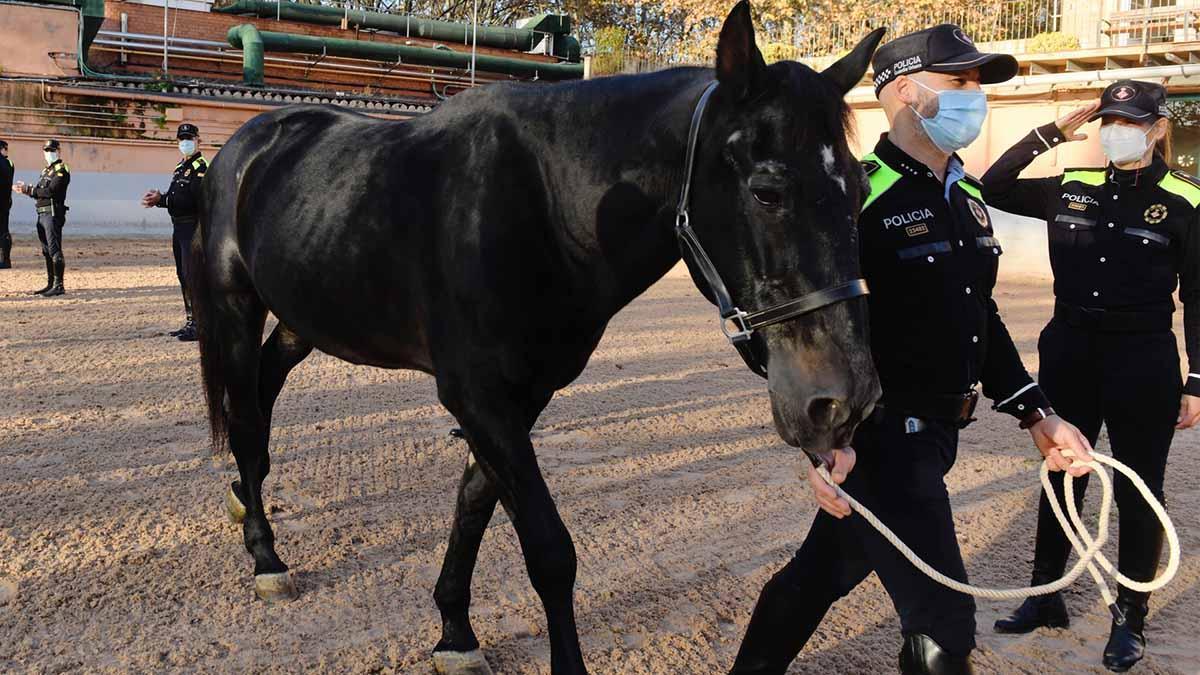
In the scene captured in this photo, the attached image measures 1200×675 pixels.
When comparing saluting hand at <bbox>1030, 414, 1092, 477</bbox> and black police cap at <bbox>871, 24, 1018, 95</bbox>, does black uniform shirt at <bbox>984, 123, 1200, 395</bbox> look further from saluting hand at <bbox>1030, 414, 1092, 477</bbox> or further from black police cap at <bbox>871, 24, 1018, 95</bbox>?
saluting hand at <bbox>1030, 414, 1092, 477</bbox>

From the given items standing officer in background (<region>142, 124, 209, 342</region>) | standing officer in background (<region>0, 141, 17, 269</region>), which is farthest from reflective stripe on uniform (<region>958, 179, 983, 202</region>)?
standing officer in background (<region>0, 141, 17, 269</region>)

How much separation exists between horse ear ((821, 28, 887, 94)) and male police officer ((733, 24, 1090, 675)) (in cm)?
20

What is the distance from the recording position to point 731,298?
224 centimetres

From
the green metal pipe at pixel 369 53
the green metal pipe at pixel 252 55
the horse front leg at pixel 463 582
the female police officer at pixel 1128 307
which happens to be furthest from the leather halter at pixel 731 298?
the green metal pipe at pixel 369 53

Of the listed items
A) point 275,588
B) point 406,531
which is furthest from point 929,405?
point 406,531

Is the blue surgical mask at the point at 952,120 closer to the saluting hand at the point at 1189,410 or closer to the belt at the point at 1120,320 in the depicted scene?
the belt at the point at 1120,320

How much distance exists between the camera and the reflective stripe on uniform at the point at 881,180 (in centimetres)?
249

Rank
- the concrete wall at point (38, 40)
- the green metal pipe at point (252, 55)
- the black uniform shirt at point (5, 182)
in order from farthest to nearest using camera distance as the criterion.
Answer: the green metal pipe at point (252, 55) < the concrete wall at point (38, 40) < the black uniform shirt at point (5, 182)

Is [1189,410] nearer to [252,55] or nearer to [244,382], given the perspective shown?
[244,382]

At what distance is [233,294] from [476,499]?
1.63 meters

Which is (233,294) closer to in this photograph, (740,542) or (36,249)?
(740,542)

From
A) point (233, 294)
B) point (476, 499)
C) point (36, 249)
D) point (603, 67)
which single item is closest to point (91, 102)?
point (36, 249)

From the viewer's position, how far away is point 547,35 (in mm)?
33000

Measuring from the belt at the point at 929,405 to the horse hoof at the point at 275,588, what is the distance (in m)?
2.43
